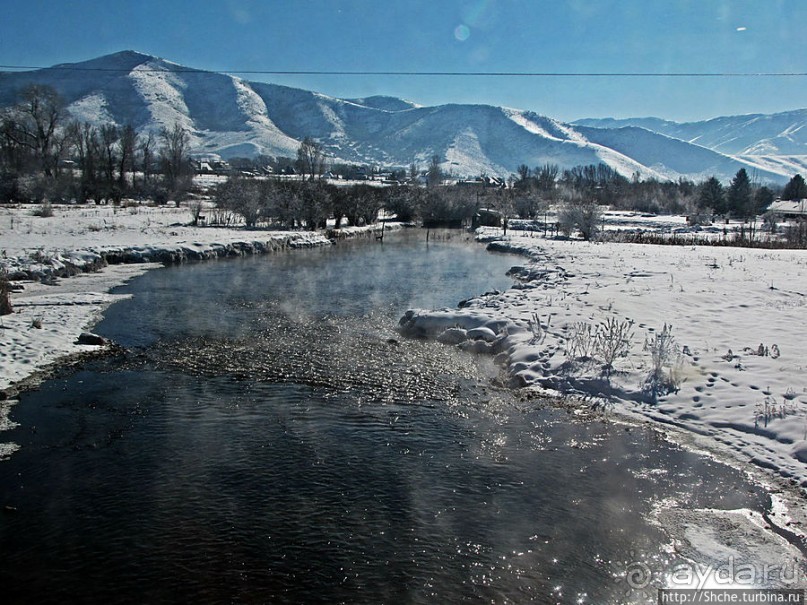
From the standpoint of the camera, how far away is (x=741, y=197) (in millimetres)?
95500

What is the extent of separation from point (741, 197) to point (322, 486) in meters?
106

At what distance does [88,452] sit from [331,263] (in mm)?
27230

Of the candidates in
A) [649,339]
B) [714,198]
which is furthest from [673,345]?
[714,198]

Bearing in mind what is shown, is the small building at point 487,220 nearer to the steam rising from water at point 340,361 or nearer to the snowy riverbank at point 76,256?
the snowy riverbank at point 76,256

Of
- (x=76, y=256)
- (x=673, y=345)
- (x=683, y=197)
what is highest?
(x=683, y=197)

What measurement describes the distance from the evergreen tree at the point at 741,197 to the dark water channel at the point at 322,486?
9859cm

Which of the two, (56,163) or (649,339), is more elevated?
(56,163)

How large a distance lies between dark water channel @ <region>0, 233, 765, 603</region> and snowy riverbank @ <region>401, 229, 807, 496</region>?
41.2 inches

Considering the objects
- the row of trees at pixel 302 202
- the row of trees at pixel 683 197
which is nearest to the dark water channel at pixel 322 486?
the row of trees at pixel 302 202

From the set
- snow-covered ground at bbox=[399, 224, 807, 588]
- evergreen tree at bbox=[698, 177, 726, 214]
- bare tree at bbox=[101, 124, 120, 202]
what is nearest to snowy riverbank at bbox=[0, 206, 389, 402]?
snow-covered ground at bbox=[399, 224, 807, 588]

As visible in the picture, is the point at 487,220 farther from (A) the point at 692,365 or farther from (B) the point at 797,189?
(A) the point at 692,365

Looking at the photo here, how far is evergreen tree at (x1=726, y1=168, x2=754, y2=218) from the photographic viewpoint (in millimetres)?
94875

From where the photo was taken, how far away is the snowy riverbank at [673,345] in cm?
1010

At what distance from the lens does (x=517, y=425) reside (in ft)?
35.6
